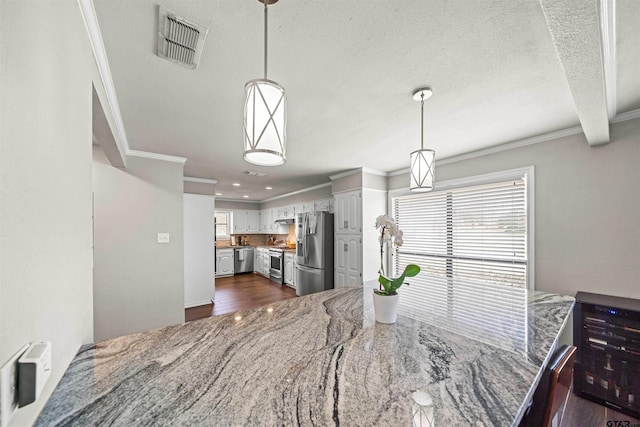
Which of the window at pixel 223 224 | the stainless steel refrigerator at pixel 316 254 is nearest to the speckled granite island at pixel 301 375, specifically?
the stainless steel refrigerator at pixel 316 254

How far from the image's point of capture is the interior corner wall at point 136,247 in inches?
118

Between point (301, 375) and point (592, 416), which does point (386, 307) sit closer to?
point (301, 375)

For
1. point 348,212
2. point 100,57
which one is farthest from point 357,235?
point 100,57

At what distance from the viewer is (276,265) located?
6.43 m

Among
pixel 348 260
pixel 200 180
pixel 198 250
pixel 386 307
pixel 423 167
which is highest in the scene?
pixel 200 180

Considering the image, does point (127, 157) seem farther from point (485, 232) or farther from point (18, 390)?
point (485, 232)

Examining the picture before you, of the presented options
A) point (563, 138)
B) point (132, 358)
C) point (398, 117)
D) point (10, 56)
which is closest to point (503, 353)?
point (132, 358)

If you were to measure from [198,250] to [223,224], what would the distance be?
10.6ft

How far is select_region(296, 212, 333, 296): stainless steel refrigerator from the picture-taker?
4.70m

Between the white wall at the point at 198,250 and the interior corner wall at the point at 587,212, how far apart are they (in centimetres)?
475

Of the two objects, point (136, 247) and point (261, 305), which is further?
point (261, 305)

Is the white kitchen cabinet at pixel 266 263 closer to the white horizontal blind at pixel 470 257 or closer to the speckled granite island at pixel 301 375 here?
the white horizontal blind at pixel 470 257

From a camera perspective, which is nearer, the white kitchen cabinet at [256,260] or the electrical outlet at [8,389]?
the electrical outlet at [8,389]

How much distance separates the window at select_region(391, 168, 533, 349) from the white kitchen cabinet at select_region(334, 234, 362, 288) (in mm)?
632
